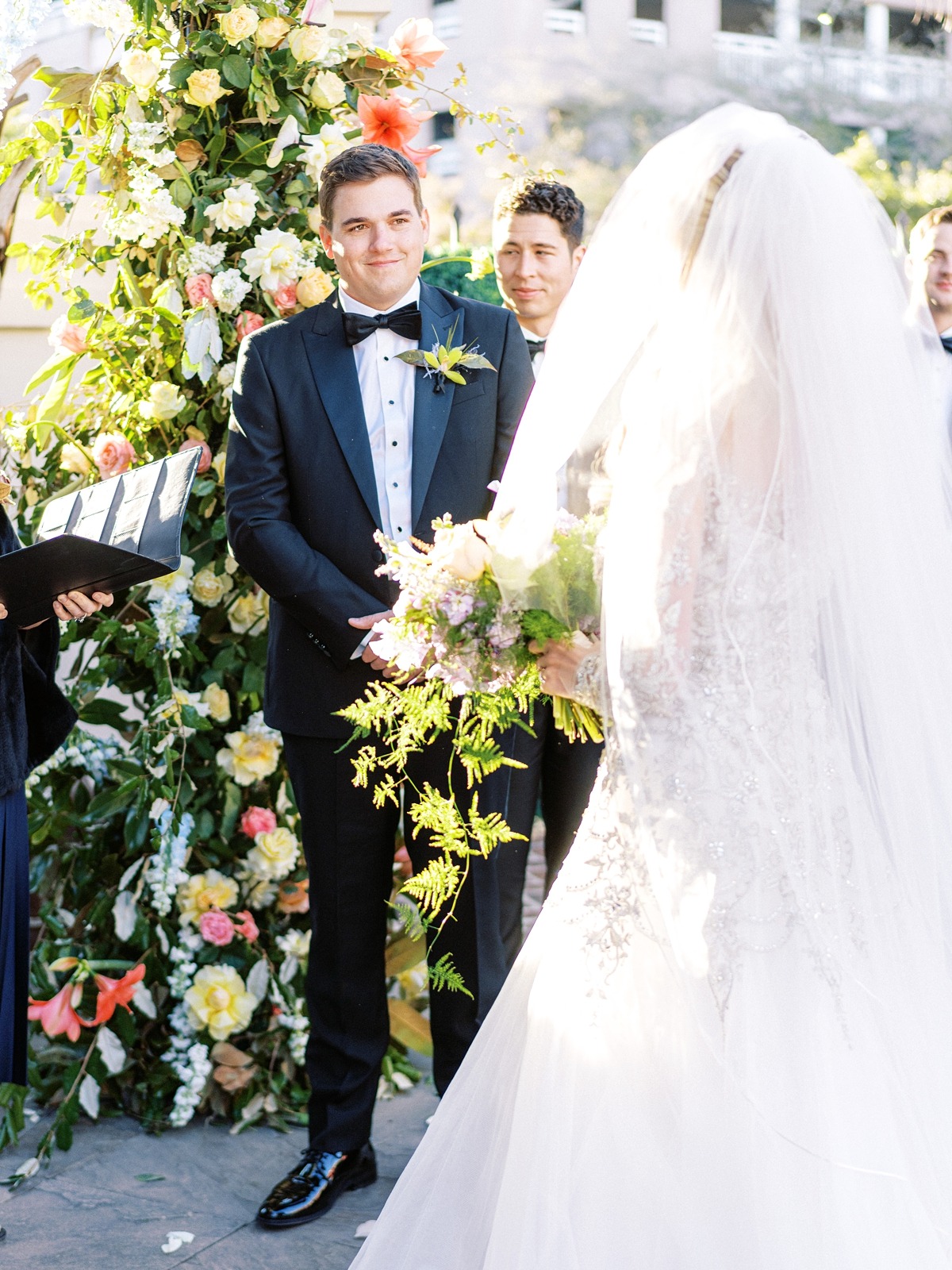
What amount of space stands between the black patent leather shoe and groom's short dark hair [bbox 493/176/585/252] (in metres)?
2.46

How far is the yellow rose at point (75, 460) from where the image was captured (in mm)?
3416

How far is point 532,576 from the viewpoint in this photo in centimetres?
215

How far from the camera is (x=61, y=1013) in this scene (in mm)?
3258

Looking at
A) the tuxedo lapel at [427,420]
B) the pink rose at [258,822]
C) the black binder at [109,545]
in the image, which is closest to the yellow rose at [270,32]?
the tuxedo lapel at [427,420]

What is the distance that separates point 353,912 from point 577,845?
103 cm

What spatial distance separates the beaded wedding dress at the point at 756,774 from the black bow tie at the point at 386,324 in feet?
3.07

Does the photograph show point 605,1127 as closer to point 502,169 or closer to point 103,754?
point 103,754

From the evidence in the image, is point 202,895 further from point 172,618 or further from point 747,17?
point 747,17

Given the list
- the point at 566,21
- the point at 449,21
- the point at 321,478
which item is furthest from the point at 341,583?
the point at 566,21

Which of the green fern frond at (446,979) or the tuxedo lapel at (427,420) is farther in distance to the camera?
the tuxedo lapel at (427,420)

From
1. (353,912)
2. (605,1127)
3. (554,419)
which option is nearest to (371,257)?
(554,419)

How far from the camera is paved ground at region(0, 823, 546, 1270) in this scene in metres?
2.73

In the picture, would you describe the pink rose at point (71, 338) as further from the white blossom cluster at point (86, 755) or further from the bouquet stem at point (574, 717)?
the bouquet stem at point (574, 717)

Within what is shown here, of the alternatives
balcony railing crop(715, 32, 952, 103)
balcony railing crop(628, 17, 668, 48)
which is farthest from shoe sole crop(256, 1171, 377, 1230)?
balcony railing crop(628, 17, 668, 48)
